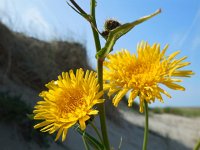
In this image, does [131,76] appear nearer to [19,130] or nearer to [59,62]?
[19,130]

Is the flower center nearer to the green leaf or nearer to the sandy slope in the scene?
the green leaf

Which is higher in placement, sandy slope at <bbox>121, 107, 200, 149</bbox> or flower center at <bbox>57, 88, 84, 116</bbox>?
sandy slope at <bbox>121, 107, 200, 149</bbox>

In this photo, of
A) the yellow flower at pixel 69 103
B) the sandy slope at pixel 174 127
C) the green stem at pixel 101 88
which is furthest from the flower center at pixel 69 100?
the sandy slope at pixel 174 127

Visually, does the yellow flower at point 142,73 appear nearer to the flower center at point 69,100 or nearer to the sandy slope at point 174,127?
the flower center at point 69,100

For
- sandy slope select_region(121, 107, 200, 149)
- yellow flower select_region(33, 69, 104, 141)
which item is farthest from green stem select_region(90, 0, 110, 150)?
sandy slope select_region(121, 107, 200, 149)

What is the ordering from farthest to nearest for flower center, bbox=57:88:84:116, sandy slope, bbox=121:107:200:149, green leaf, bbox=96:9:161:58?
sandy slope, bbox=121:107:200:149 < flower center, bbox=57:88:84:116 < green leaf, bbox=96:9:161:58

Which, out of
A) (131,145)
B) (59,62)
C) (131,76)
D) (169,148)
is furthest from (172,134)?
(131,76)
